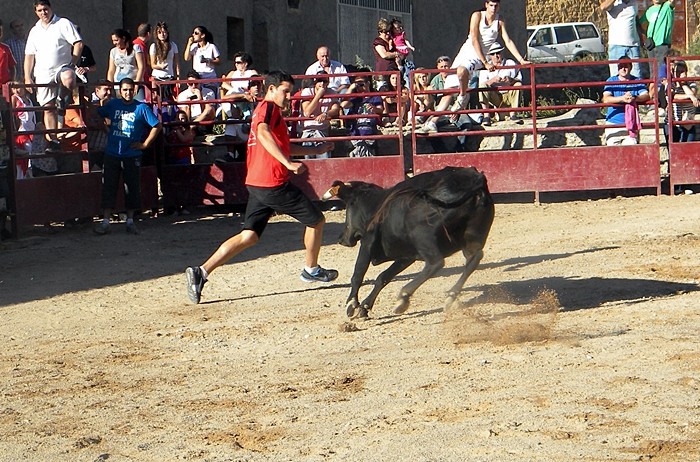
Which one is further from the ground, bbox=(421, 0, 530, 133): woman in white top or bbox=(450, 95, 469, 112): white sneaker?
bbox=(421, 0, 530, 133): woman in white top

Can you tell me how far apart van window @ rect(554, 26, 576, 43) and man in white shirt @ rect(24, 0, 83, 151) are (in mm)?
23233

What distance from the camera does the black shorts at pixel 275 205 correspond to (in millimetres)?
9703

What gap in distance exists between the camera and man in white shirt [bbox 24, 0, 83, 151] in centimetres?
1425

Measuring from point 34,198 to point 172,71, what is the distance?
3.25 m

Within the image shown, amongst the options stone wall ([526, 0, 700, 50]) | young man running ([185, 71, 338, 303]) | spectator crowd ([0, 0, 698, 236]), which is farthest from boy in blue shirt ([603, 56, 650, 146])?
stone wall ([526, 0, 700, 50])

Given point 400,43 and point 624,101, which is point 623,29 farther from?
point 400,43

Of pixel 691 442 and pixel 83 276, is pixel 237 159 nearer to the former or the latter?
pixel 83 276

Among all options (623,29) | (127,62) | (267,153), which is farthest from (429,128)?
(267,153)

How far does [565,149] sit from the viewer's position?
15.1 m

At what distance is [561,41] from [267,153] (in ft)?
89.1

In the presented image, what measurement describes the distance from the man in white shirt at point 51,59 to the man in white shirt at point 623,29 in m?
6.72

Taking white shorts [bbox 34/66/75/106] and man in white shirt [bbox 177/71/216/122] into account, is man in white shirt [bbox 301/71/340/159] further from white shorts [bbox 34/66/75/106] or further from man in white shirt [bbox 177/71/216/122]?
white shorts [bbox 34/66/75/106]

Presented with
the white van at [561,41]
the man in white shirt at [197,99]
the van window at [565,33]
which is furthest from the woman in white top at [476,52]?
the van window at [565,33]

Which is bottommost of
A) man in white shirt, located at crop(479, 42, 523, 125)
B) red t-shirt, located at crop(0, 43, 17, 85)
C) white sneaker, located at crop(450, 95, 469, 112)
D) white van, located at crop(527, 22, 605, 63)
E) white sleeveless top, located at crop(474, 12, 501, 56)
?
white sneaker, located at crop(450, 95, 469, 112)
